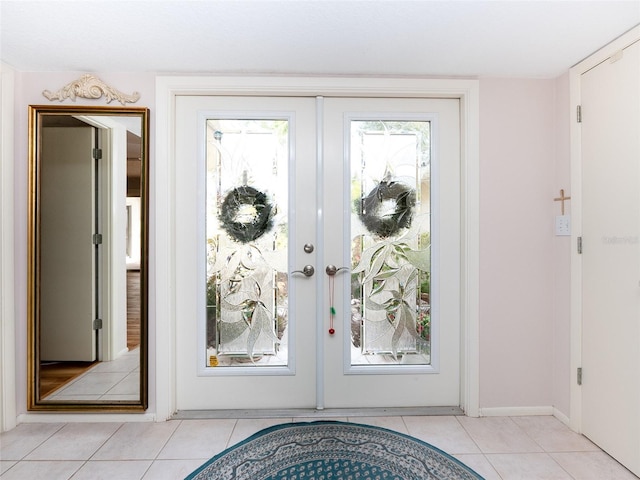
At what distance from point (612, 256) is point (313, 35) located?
1923mm

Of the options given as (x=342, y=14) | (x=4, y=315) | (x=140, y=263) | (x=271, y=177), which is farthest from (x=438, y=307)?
(x=4, y=315)

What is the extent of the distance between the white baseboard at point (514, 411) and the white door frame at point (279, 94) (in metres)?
0.08

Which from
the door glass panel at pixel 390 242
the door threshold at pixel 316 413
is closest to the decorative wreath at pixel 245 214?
the door glass panel at pixel 390 242

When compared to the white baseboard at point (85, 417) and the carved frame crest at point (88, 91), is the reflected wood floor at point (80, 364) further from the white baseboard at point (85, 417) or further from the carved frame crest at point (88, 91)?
the carved frame crest at point (88, 91)

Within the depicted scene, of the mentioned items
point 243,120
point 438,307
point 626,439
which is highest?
point 243,120

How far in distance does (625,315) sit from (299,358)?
1790 millimetres

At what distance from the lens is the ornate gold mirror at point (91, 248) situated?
2033 millimetres

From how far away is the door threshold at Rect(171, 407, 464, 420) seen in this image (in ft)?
6.84

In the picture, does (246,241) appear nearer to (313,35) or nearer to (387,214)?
(387,214)

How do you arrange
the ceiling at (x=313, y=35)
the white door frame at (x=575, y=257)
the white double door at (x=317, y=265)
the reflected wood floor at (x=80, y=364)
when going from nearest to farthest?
the ceiling at (x=313, y=35)
the white door frame at (x=575, y=257)
the reflected wood floor at (x=80, y=364)
the white double door at (x=317, y=265)

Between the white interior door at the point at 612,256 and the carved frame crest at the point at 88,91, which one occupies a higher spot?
the carved frame crest at the point at 88,91

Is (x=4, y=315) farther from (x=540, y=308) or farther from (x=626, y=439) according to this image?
(x=626, y=439)

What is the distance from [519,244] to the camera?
2.12 m

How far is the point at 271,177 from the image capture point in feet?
7.11
